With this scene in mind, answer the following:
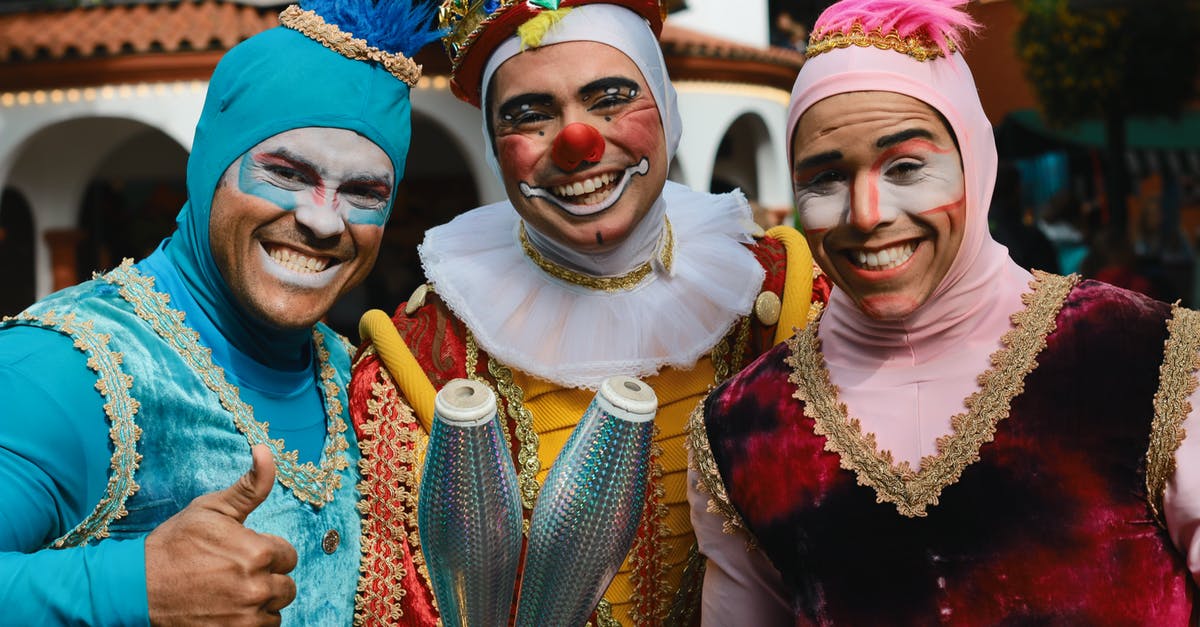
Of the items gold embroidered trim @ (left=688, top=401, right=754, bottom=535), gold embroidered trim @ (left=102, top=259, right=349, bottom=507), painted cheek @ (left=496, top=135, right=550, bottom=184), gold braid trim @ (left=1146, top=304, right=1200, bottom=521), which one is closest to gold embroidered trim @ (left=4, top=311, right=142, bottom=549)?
gold embroidered trim @ (left=102, top=259, right=349, bottom=507)

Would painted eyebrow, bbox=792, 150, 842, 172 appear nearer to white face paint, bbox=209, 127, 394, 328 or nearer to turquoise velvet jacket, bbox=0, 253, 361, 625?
white face paint, bbox=209, 127, 394, 328

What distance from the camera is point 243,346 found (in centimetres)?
225

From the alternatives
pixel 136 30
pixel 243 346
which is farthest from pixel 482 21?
pixel 136 30

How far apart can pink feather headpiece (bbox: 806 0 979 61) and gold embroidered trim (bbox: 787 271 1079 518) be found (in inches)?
17.2

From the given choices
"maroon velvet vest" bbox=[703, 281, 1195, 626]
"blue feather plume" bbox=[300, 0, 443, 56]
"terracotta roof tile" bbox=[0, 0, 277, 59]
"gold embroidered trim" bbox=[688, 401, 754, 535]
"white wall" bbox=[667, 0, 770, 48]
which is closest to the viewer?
"maroon velvet vest" bbox=[703, 281, 1195, 626]

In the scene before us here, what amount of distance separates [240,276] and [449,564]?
71 cm

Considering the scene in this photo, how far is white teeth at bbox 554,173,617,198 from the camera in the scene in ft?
7.80

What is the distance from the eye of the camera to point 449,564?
183 cm

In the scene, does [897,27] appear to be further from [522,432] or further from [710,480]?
[522,432]

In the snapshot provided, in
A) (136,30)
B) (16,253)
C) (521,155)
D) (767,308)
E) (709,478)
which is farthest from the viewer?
(16,253)

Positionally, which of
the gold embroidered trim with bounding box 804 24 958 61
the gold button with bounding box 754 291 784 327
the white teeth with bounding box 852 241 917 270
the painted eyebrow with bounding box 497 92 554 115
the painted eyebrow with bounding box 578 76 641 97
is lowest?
the gold button with bounding box 754 291 784 327

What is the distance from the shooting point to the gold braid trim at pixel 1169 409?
5.72 feet

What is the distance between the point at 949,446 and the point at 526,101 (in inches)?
42.9

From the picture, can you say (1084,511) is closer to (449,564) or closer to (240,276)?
(449,564)
